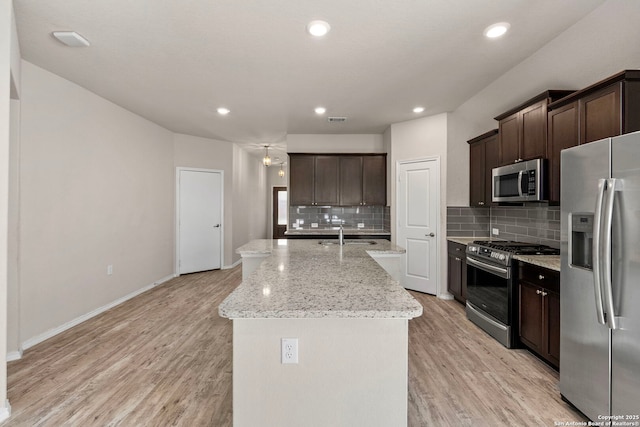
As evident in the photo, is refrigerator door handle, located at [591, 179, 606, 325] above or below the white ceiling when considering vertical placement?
below

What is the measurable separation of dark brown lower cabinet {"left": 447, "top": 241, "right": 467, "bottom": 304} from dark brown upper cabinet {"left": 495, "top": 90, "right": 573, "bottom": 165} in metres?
A: 1.29

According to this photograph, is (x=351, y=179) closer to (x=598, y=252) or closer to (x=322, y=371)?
(x=598, y=252)

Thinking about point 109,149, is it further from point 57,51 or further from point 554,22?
point 554,22

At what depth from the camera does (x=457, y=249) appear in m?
4.11

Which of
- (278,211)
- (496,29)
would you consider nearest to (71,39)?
(496,29)

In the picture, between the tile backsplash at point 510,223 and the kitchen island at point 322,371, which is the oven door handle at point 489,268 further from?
the kitchen island at point 322,371

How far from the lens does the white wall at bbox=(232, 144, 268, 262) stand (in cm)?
681

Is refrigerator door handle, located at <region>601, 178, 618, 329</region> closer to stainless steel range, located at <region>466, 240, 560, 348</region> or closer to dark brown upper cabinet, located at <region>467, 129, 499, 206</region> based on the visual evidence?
stainless steel range, located at <region>466, 240, 560, 348</region>

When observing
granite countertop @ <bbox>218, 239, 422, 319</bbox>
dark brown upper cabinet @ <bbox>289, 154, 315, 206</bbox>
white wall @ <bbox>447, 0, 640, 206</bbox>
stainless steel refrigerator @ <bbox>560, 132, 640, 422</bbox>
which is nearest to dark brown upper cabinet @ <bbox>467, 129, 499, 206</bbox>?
white wall @ <bbox>447, 0, 640, 206</bbox>

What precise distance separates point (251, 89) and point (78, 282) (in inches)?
117

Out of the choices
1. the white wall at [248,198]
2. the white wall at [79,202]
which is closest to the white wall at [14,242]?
the white wall at [79,202]

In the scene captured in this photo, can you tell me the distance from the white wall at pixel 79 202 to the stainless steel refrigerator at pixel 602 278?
444 cm

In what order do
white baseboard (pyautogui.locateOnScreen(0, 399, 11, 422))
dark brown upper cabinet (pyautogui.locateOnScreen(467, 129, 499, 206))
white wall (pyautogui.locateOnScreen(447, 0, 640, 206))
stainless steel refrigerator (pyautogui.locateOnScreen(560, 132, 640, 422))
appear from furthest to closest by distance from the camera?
dark brown upper cabinet (pyautogui.locateOnScreen(467, 129, 499, 206))
white wall (pyautogui.locateOnScreen(447, 0, 640, 206))
white baseboard (pyautogui.locateOnScreen(0, 399, 11, 422))
stainless steel refrigerator (pyautogui.locateOnScreen(560, 132, 640, 422))

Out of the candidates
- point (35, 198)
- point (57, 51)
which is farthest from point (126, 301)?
point (57, 51)
